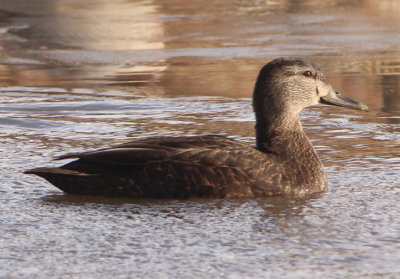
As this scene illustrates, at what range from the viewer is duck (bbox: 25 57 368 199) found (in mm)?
6004

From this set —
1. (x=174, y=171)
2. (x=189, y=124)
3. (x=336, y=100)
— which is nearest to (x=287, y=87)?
(x=336, y=100)

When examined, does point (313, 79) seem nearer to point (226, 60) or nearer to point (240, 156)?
point (240, 156)

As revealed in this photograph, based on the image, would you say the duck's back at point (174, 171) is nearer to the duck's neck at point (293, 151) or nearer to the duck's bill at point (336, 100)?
the duck's neck at point (293, 151)

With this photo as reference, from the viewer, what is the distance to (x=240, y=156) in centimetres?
607

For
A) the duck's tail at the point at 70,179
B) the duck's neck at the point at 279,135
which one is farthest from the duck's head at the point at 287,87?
the duck's tail at the point at 70,179

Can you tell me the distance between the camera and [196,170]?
5996 millimetres

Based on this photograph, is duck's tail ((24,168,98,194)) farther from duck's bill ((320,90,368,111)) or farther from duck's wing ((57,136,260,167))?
duck's bill ((320,90,368,111))

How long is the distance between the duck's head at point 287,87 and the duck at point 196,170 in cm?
18

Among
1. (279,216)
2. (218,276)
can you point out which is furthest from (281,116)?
(218,276)

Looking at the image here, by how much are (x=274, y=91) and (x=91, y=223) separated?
1.80 m

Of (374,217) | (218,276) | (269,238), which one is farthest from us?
(374,217)

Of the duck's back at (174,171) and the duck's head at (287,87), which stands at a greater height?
the duck's head at (287,87)

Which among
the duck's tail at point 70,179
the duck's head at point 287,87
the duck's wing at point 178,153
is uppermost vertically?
the duck's head at point 287,87

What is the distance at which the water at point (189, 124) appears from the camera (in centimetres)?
474
